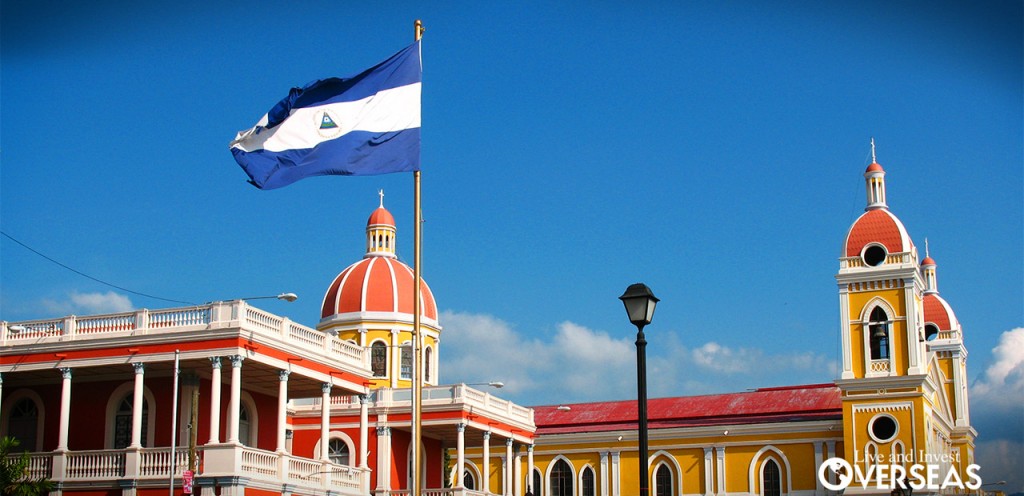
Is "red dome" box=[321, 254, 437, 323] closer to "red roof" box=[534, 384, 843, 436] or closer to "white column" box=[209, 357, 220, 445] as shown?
"red roof" box=[534, 384, 843, 436]

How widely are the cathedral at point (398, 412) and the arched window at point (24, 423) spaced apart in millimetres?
61

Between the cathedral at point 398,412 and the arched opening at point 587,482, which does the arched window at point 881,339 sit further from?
the arched opening at point 587,482

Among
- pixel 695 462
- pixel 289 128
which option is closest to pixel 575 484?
pixel 695 462

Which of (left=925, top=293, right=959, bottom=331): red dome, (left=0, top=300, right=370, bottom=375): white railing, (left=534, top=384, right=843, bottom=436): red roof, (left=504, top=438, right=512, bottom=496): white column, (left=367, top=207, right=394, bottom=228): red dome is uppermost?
(left=367, top=207, right=394, bottom=228): red dome

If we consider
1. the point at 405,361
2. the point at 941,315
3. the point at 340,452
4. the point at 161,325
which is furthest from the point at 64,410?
the point at 941,315

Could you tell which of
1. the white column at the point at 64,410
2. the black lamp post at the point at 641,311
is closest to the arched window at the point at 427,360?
the white column at the point at 64,410

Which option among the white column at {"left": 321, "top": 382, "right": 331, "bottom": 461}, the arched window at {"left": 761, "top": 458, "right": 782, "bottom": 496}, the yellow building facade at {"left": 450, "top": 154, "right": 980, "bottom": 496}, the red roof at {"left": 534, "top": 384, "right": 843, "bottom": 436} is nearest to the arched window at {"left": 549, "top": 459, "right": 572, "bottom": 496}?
the yellow building facade at {"left": 450, "top": 154, "right": 980, "bottom": 496}

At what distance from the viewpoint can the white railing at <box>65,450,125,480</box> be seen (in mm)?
37281

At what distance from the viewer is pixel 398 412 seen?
50812mm

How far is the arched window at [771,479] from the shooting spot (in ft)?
208

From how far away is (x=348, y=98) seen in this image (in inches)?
920

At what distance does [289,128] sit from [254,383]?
66.5ft

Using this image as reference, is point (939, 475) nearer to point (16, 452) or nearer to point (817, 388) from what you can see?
point (817, 388)

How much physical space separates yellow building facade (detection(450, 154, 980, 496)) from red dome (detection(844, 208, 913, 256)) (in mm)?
58
